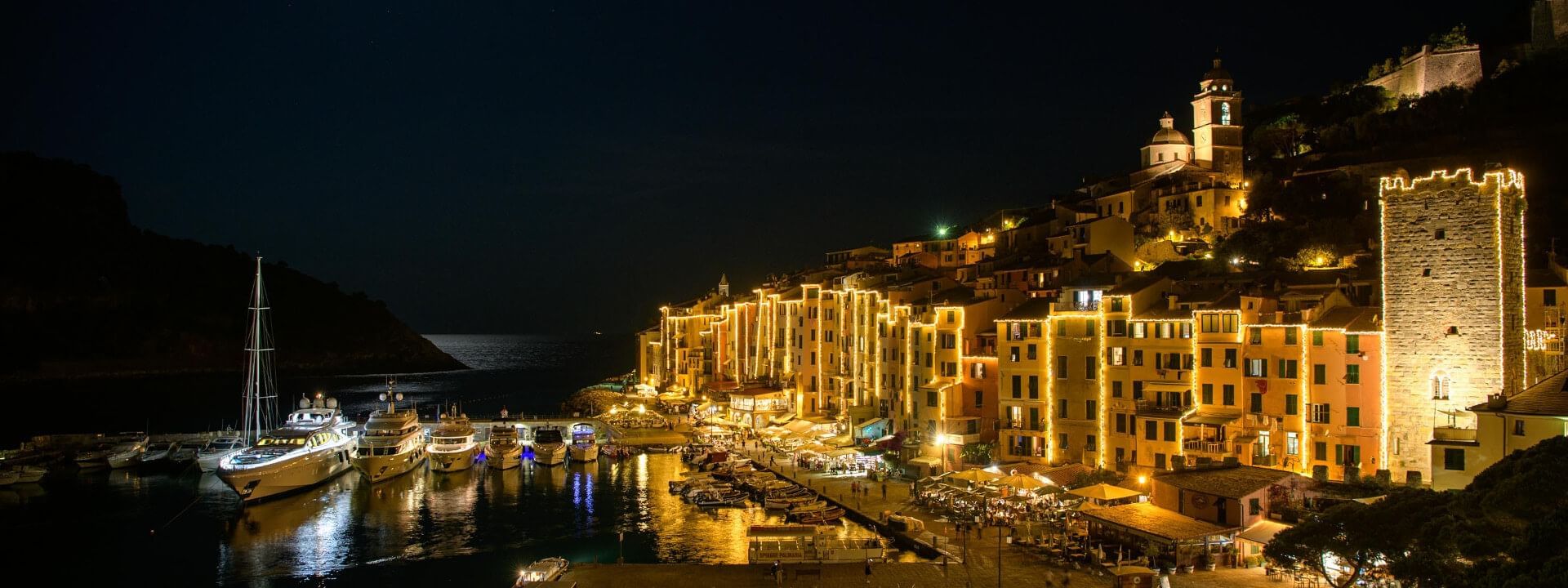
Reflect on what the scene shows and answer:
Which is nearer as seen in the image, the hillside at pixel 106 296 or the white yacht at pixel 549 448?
the white yacht at pixel 549 448

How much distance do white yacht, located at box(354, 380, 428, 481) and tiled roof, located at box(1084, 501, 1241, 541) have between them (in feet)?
133

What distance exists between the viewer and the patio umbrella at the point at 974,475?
3978cm

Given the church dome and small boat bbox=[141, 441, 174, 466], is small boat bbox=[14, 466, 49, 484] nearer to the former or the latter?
small boat bbox=[141, 441, 174, 466]

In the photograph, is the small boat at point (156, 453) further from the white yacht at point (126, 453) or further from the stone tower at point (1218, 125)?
Answer: the stone tower at point (1218, 125)

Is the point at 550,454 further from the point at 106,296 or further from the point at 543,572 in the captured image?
the point at 106,296

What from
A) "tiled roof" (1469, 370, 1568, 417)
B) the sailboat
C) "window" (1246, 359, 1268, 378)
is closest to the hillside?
the sailboat

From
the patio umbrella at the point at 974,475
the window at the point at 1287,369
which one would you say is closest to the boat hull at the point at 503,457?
the patio umbrella at the point at 974,475

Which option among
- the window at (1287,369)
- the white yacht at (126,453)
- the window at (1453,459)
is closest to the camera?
the window at (1453,459)

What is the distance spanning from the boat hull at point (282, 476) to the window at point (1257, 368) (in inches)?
1797

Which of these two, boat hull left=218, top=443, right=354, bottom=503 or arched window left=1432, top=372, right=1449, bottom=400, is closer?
arched window left=1432, top=372, right=1449, bottom=400

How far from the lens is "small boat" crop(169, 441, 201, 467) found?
64.4 meters

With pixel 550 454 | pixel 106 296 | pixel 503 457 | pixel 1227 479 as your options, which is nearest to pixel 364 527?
pixel 503 457

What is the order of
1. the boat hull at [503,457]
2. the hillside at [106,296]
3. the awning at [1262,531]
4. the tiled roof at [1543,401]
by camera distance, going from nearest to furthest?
the tiled roof at [1543,401], the awning at [1262,531], the boat hull at [503,457], the hillside at [106,296]

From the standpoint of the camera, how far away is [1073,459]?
1751 inches
